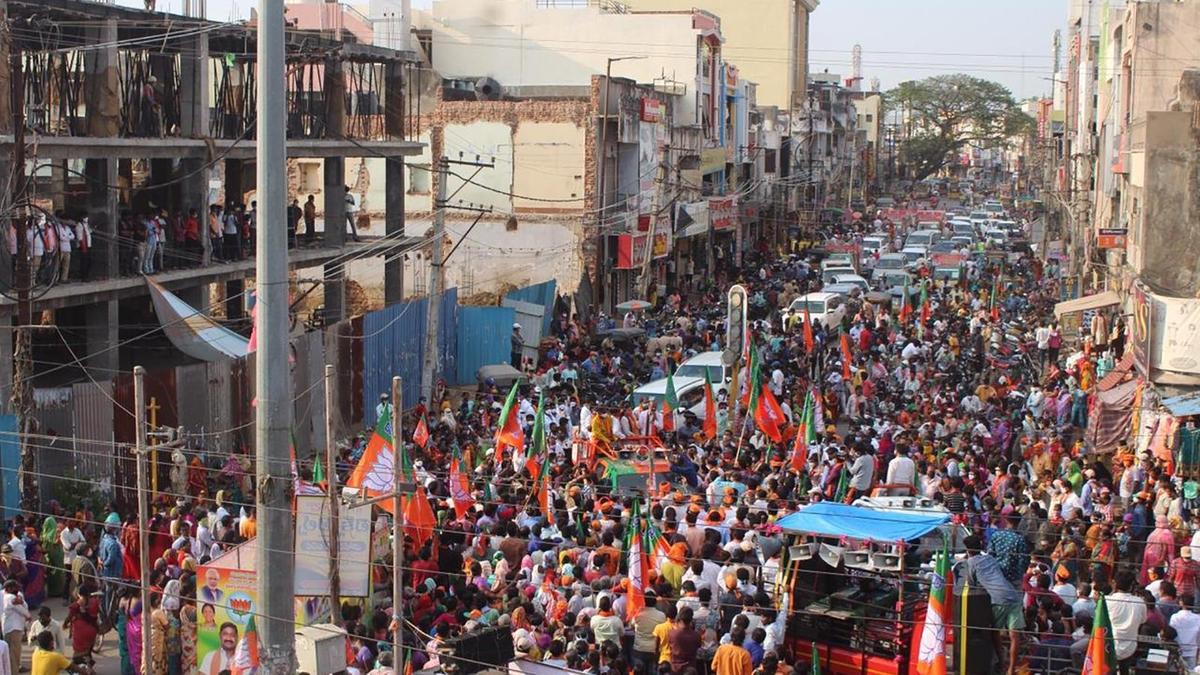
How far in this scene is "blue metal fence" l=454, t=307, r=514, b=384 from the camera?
3328 centimetres

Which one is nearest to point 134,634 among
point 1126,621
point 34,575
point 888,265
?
point 34,575

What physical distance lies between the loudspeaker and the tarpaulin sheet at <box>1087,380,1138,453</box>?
13.4 meters

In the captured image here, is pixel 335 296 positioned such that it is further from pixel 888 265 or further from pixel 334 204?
pixel 888 265

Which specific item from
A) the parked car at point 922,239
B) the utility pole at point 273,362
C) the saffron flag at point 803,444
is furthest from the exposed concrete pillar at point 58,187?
the parked car at point 922,239

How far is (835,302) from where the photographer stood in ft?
A: 134

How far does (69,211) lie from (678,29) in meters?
28.1

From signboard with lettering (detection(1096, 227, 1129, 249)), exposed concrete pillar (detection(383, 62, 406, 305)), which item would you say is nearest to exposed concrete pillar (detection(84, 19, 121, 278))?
exposed concrete pillar (detection(383, 62, 406, 305))

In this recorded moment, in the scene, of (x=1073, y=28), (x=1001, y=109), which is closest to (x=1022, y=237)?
(x=1073, y=28)

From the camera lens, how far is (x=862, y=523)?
47.3 ft

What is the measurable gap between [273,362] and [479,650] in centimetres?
401

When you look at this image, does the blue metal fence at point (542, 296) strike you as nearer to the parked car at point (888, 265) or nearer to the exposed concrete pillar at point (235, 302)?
the exposed concrete pillar at point (235, 302)

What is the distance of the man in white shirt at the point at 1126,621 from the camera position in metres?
13.7

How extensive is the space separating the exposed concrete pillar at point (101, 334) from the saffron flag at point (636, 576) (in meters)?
14.4

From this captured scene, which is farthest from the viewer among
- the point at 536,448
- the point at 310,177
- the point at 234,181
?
the point at 310,177
